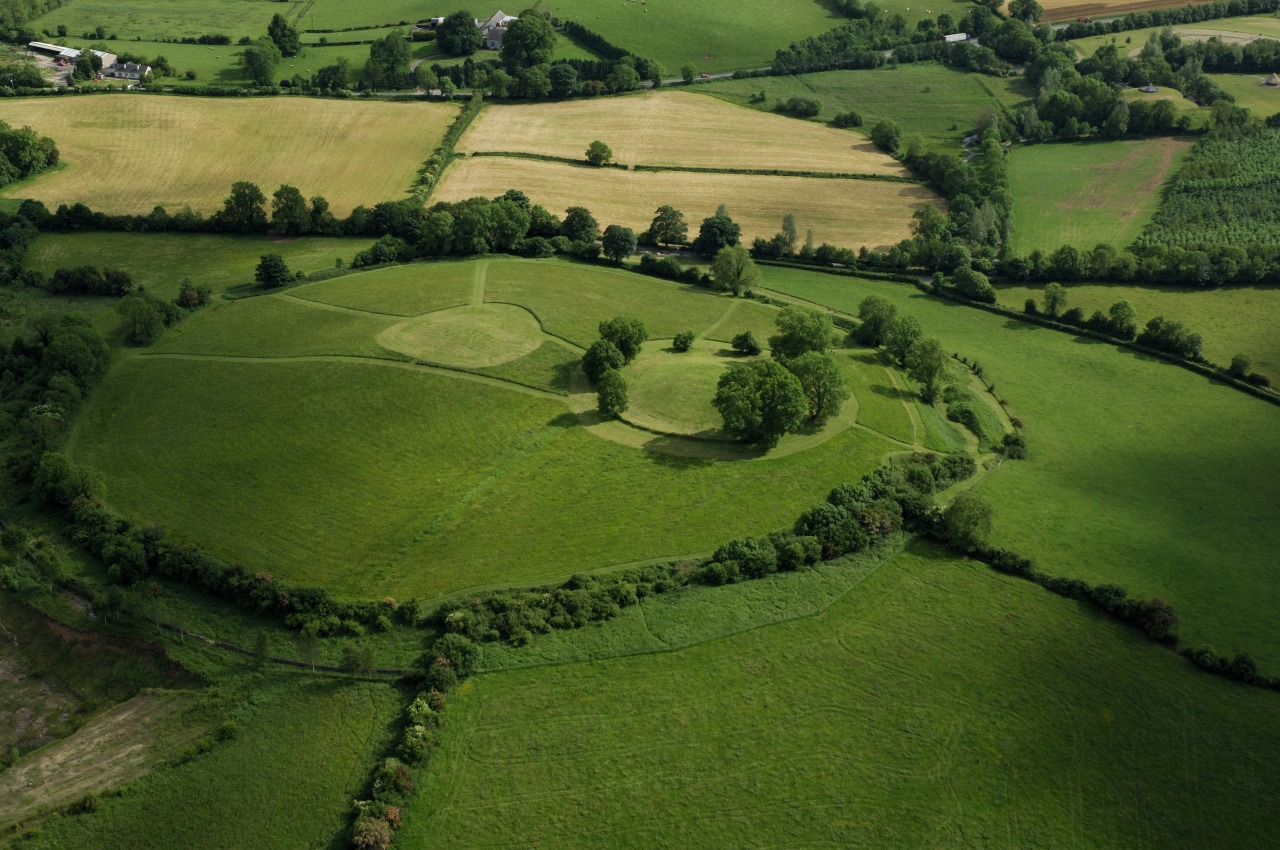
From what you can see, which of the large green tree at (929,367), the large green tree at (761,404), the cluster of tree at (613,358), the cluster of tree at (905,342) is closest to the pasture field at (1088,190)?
the cluster of tree at (905,342)

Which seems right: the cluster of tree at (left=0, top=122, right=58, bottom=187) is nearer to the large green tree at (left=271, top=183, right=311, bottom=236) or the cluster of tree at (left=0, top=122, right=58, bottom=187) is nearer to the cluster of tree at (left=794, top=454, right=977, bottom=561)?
the large green tree at (left=271, top=183, right=311, bottom=236)

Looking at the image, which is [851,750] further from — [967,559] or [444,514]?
[444,514]

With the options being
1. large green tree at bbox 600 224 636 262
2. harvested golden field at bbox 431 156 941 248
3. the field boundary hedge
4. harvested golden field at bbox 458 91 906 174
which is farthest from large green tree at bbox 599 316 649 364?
harvested golden field at bbox 458 91 906 174

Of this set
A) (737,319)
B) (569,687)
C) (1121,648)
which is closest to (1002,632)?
(1121,648)

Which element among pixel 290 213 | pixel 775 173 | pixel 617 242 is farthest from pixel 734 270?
pixel 290 213

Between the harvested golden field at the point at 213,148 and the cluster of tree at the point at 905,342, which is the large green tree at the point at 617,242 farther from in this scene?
the harvested golden field at the point at 213,148

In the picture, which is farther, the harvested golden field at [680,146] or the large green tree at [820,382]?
the harvested golden field at [680,146]

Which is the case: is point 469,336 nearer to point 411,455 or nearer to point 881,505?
point 411,455
